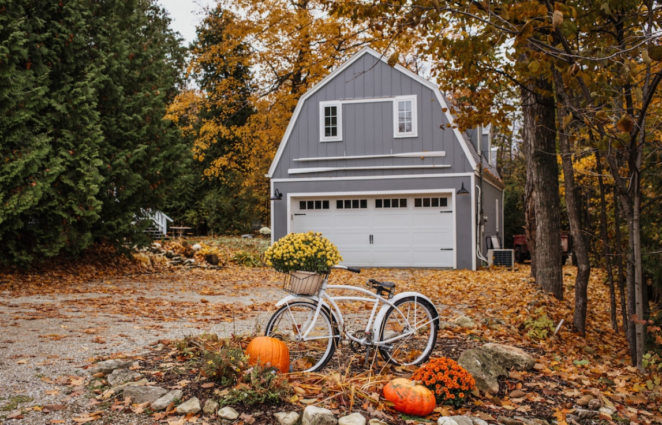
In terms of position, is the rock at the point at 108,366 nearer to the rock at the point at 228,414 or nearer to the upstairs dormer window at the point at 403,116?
the rock at the point at 228,414

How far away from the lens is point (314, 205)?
1686cm

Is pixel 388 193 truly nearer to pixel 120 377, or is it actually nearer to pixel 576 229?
pixel 576 229

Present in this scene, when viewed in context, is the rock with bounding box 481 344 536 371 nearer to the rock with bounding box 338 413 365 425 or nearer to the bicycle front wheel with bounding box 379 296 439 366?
the bicycle front wheel with bounding box 379 296 439 366

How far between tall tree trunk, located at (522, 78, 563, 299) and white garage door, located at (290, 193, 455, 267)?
24.9 ft

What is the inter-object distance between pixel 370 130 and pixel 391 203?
2.21 metres

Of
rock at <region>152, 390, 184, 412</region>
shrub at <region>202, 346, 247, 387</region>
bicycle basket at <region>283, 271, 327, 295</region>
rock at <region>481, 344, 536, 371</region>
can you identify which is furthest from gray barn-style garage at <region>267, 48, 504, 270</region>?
rock at <region>152, 390, 184, 412</region>

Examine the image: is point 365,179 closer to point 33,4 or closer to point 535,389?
point 33,4

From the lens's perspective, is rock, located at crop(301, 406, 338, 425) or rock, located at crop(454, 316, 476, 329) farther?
rock, located at crop(454, 316, 476, 329)

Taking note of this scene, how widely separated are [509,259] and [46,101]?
42.1 feet

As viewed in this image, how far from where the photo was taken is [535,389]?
4648 millimetres

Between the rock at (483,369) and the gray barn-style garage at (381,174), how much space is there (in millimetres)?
10758

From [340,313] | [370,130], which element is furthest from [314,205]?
[340,313]

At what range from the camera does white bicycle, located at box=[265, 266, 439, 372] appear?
4.66 m

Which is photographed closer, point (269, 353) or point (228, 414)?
point (228, 414)
